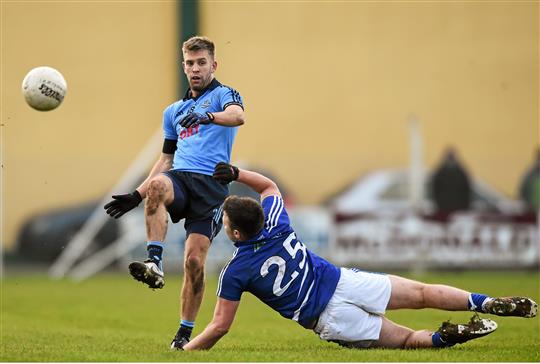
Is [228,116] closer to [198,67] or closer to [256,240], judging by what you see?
[198,67]

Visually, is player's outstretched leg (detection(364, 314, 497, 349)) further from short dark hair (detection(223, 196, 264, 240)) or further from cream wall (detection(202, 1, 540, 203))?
cream wall (detection(202, 1, 540, 203))

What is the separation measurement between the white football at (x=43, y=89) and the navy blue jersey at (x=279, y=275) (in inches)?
86.2

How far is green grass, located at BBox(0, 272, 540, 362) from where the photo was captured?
7.89 meters

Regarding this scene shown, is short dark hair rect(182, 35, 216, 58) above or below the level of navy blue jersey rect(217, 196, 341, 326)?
above

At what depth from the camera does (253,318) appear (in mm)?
12562

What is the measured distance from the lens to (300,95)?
2586 centimetres

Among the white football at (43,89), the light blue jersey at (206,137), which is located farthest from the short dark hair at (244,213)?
the white football at (43,89)

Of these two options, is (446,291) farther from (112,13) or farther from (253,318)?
(112,13)

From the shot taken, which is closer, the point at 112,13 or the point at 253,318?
the point at 253,318

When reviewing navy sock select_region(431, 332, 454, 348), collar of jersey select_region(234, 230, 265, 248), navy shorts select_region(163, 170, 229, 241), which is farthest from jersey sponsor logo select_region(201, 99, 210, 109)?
navy sock select_region(431, 332, 454, 348)

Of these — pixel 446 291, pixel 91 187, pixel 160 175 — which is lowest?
pixel 91 187

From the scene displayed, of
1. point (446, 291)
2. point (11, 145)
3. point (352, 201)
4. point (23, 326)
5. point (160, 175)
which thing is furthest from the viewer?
point (11, 145)

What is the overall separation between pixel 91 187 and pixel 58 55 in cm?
328

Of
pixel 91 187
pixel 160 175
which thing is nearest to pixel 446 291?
pixel 160 175
